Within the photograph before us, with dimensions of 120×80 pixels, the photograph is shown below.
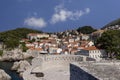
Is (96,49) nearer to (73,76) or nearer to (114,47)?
(114,47)

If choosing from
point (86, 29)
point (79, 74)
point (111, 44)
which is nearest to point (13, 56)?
point (111, 44)

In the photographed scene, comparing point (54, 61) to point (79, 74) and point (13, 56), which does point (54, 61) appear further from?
point (13, 56)

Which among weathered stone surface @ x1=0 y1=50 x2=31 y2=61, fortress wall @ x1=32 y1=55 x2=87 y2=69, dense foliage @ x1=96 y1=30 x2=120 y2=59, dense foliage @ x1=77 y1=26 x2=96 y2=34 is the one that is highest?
dense foliage @ x1=77 y1=26 x2=96 y2=34

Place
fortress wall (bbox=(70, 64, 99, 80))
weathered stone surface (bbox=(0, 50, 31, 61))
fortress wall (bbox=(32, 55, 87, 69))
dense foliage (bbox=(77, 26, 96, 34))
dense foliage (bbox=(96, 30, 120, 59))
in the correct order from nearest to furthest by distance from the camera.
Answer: fortress wall (bbox=(70, 64, 99, 80))
fortress wall (bbox=(32, 55, 87, 69))
dense foliage (bbox=(96, 30, 120, 59))
weathered stone surface (bbox=(0, 50, 31, 61))
dense foliage (bbox=(77, 26, 96, 34))

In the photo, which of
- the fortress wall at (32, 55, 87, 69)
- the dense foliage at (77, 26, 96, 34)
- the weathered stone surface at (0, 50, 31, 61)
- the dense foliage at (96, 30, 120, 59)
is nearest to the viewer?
the fortress wall at (32, 55, 87, 69)

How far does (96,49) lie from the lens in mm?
59594

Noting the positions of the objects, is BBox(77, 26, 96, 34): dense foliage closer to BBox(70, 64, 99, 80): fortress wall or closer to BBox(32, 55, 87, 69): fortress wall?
BBox(32, 55, 87, 69): fortress wall

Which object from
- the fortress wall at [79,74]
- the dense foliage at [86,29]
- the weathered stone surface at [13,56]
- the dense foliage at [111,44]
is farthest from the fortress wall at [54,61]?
the dense foliage at [86,29]

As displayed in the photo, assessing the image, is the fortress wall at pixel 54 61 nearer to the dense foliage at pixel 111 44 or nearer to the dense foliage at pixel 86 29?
the dense foliage at pixel 111 44

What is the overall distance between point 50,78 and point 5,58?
42.3 m

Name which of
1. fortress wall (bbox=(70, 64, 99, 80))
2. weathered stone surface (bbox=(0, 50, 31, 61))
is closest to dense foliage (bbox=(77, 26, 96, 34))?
weathered stone surface (bbox=(0, 50, 31, 61))

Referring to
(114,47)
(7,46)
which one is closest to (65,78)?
(114,47)

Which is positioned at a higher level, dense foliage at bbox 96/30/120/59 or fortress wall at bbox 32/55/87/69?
dense foliage at bbox 96/30/120/59

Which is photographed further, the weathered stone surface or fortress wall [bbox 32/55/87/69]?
→ the weathered stone surface
